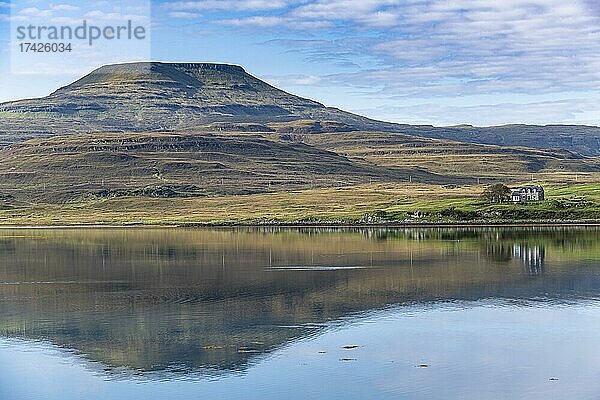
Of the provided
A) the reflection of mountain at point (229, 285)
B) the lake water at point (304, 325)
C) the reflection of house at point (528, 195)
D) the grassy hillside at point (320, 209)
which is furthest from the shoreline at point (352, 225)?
the lake water at point (304, 325)

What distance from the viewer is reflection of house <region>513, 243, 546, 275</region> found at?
65625 mm

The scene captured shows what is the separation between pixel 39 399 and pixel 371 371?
39.1 ft

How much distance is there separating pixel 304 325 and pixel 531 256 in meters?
37.3

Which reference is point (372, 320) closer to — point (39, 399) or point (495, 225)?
point (39, 399)

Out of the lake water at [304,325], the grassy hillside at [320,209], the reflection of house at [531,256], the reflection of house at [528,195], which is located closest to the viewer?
the lake water at [304,325]

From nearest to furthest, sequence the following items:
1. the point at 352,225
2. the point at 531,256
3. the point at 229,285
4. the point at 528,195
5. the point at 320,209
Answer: the point at 229,285 → the point at 531,256 → the point at 352,225 → the point at 528,195 → the point at 320,209

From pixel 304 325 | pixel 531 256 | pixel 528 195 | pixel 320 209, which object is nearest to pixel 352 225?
pixel 320 209

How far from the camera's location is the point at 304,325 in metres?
43.2

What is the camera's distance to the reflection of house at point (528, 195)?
138 metres

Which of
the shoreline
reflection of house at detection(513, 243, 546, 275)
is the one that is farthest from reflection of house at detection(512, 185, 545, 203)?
reflection of house at detection(513, 243, 546, 275)

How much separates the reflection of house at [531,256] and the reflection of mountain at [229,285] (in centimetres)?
82

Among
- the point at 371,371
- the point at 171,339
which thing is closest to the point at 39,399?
the point at 171,339

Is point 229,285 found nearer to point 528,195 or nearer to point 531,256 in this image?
point 531,256

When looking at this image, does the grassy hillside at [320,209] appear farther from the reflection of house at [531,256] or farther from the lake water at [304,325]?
the lake water at [304,325]
